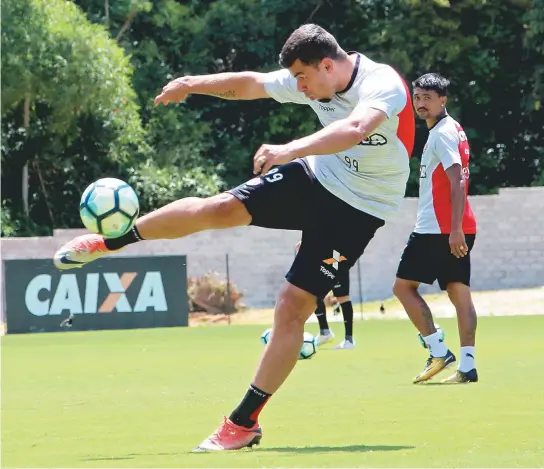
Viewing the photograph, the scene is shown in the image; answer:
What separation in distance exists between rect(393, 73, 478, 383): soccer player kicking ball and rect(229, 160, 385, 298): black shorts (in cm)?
323

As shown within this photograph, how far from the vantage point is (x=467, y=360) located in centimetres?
1021

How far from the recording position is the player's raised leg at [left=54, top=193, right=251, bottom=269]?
706 centimetres

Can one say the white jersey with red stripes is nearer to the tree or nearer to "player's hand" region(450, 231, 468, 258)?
"player's hand" region(450, 231, 468, 258)

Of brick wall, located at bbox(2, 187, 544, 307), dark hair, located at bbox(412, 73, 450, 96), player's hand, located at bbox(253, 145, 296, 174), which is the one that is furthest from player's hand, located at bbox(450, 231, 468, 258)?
brick wall, located at bbox(2, 187, 544, 307)

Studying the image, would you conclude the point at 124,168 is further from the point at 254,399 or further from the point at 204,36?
the point at 254,399

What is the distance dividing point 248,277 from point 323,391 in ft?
66.2

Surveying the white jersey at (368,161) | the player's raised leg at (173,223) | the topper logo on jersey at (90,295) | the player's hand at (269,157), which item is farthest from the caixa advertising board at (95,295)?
the player's hand at (269,157)

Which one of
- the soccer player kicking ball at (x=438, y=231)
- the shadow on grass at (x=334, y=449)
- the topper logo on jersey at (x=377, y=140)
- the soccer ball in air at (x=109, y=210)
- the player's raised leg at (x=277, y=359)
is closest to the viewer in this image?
the shadow on grass at (x=334, y=449)

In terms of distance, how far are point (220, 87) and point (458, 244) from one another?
293cm

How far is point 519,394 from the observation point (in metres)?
9.00

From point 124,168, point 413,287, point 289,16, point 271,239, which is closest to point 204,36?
point 289,16

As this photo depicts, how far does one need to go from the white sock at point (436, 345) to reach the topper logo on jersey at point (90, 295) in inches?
478

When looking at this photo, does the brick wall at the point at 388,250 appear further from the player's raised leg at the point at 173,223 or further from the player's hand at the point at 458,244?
the player's raised leg at the point at 173,223

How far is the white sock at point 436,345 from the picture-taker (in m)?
10.5
